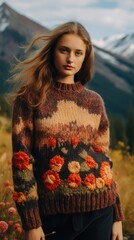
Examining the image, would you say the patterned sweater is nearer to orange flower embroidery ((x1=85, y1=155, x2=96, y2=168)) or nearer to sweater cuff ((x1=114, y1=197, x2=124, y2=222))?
orange flower embroidery ((x1=85, y1=155, x2=96, y2=168))

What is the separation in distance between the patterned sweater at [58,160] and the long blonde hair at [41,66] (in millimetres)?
53

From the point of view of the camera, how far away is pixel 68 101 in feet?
10.8

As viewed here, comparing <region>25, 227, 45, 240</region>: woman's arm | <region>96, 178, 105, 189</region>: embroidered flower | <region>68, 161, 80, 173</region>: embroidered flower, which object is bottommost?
<region>25, 227, 45, 240</region>: woman's arm

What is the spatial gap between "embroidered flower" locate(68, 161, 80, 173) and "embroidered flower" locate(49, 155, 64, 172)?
0.17ft

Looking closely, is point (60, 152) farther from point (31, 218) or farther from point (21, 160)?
point (31, 218)

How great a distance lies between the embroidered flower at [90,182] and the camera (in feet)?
10.4

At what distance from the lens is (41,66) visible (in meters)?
3.36

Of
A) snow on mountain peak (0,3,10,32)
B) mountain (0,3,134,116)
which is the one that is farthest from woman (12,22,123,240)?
snow on mountain peak (0,3,10,32)

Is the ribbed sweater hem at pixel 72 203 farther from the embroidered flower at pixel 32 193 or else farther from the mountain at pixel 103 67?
the mountain at pixel 103 67

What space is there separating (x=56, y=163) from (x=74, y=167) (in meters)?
0.11

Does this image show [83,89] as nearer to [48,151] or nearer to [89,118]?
[89,118]

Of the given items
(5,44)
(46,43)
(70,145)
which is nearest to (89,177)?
(70,145)

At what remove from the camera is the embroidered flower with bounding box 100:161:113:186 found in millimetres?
3248

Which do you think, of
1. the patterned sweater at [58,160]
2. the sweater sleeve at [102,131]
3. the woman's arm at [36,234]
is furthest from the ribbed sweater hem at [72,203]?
the sweater sleeve at [102,131]
